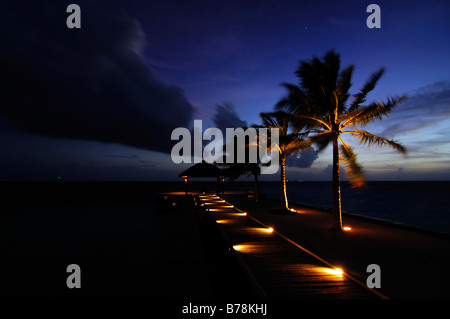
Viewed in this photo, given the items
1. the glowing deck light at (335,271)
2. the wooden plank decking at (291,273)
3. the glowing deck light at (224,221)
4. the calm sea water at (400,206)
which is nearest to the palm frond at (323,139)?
the wooden plank decking at (291,273)

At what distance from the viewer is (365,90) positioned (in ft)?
33.2

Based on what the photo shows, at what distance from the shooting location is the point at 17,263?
31.6ft

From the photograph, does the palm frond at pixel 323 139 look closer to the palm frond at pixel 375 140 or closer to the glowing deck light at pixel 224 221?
the palm frond at pixel 375 140

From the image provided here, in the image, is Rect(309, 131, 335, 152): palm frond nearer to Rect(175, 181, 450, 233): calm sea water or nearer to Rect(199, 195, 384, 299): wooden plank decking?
Rect(199, 195, 384, 299): wooden plank decking

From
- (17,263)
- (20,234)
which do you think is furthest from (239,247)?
(20,234)

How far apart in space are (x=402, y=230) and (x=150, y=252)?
34.2 ft

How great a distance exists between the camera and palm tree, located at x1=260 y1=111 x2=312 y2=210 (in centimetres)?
1116

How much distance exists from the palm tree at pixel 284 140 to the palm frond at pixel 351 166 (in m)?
1.82

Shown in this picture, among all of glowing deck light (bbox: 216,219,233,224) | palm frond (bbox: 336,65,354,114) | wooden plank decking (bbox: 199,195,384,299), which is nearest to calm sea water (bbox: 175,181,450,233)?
palm frond (bbox: 336,65,354,114)

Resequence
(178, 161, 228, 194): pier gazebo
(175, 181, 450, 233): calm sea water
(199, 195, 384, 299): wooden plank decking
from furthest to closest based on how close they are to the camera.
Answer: (178, 161, 228, 194): pier gazebo < (175, 181, 450, 233): calm sea water < (199, 195, 384, 299): wooden plank decking

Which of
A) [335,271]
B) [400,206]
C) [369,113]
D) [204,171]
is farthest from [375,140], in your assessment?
[400,206]
